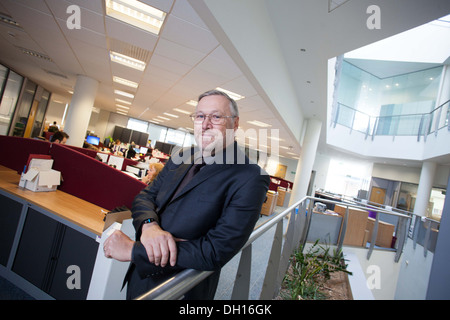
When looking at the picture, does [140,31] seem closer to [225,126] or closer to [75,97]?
[225,126]

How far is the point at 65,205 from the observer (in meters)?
2.11

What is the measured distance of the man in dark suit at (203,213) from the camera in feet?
2.52

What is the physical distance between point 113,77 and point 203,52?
385 centimetres

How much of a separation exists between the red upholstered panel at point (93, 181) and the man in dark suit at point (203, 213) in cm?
116

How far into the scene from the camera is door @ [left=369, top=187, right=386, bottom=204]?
12430 mm

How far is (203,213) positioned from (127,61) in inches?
178

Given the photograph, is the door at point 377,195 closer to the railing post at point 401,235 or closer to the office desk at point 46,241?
the railing post at point 401,235

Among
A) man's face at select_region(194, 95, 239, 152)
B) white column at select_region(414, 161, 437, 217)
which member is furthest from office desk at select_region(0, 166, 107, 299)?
white column at select_region(414, 161, 437, 217)

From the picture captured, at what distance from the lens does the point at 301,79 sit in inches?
182

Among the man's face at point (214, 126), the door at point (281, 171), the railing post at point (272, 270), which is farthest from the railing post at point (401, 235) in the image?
the door at point (281, 171)

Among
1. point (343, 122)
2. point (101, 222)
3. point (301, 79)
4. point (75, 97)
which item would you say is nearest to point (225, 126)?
point (101, 222)

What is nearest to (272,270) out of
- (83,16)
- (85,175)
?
(85,175)

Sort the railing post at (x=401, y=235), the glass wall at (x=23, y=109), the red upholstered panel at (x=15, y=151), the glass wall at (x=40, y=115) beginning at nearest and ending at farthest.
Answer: the red upholstered panel at (x=15, y=151) < the railing post at (x=401, y=235) < the glass wall at (x=23, y=109) < the glass wall at (x=40, y=115)

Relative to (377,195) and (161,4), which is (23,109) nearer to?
(161,4)
